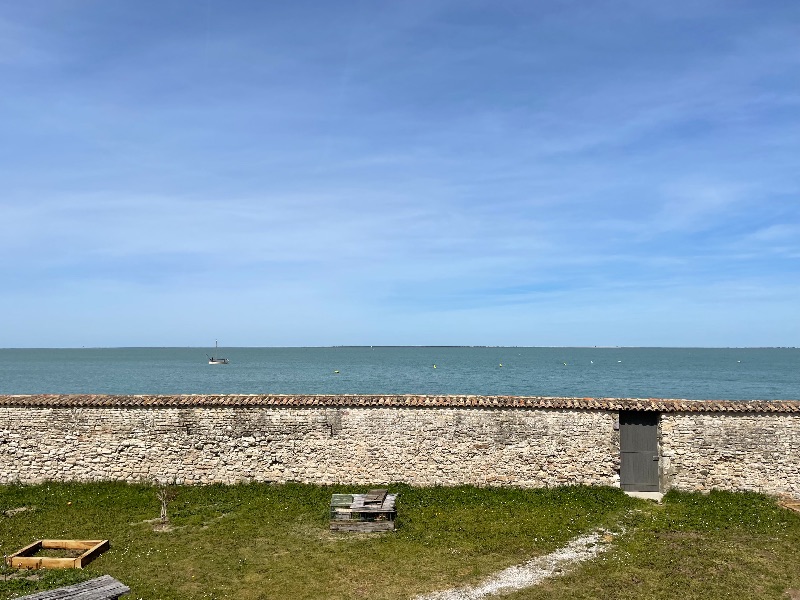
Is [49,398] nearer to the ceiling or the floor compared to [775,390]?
nearer to the ceiling

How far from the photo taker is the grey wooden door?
1894 centimetres

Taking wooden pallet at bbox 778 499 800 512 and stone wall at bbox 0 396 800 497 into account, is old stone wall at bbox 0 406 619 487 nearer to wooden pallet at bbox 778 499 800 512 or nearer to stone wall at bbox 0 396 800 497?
stone wall at bbox 0 396 800 497

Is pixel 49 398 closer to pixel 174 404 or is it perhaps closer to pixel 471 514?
pixel 174 404

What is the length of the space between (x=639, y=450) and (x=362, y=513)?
9701 mm

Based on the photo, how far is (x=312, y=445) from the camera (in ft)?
63.2

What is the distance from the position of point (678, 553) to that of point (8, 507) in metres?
18.9

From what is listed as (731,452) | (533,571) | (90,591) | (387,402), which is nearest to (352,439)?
(387,402)

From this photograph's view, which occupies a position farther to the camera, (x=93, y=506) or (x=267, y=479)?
(x=267, y=479)

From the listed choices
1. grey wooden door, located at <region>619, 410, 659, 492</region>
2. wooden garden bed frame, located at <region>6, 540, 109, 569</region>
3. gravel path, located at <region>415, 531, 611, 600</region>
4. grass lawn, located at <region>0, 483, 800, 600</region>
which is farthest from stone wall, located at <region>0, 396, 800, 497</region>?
wooden garden bed frame, located at <region>6, 540, 109, 569</region>

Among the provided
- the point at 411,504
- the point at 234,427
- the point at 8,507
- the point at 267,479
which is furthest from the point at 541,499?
the point at 8,507

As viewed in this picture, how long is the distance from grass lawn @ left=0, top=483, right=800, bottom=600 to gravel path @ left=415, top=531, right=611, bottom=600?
11.2 inches

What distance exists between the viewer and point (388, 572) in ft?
41.3

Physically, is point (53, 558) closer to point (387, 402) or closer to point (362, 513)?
Result: point (362, 513)

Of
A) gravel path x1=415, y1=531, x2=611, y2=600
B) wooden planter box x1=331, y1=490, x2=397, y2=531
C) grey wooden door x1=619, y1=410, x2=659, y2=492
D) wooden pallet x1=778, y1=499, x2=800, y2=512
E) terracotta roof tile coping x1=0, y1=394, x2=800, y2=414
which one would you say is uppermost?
terracotta roof tile coping x1=0, y1=394, x2=800, y2=414
